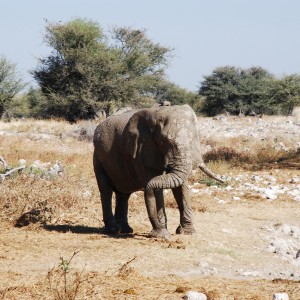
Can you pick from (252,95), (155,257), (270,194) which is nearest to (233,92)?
(252,95)

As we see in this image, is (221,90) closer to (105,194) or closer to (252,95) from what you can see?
(252,95)

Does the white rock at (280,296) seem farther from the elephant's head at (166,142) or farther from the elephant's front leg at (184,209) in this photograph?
the elephant's front leg at (184,209)

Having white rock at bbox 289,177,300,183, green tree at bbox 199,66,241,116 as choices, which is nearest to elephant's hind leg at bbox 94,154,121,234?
white rock at bbox 289,177,300,183

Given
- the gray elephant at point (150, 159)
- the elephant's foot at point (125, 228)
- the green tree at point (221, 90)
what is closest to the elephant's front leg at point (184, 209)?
the gray elephant at point (150, 159)

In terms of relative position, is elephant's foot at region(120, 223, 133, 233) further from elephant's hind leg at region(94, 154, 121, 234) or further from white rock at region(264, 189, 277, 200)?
white rock at region(264, 189, 277, 200)

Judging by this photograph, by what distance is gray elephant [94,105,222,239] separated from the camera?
820 cm

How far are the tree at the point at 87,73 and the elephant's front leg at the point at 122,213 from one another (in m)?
27.9

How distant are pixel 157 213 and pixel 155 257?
113 cm

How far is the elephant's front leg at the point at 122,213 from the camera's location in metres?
9.62

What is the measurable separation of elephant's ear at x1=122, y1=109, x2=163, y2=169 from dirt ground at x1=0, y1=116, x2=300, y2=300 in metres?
1.10

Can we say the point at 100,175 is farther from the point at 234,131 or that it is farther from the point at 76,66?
the point at 76,66

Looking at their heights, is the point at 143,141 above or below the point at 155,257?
above

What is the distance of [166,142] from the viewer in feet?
27.1

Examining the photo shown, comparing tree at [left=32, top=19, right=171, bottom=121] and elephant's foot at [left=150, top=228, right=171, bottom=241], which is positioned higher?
tree at [left=32, top=19, right=171, bottom=121]
